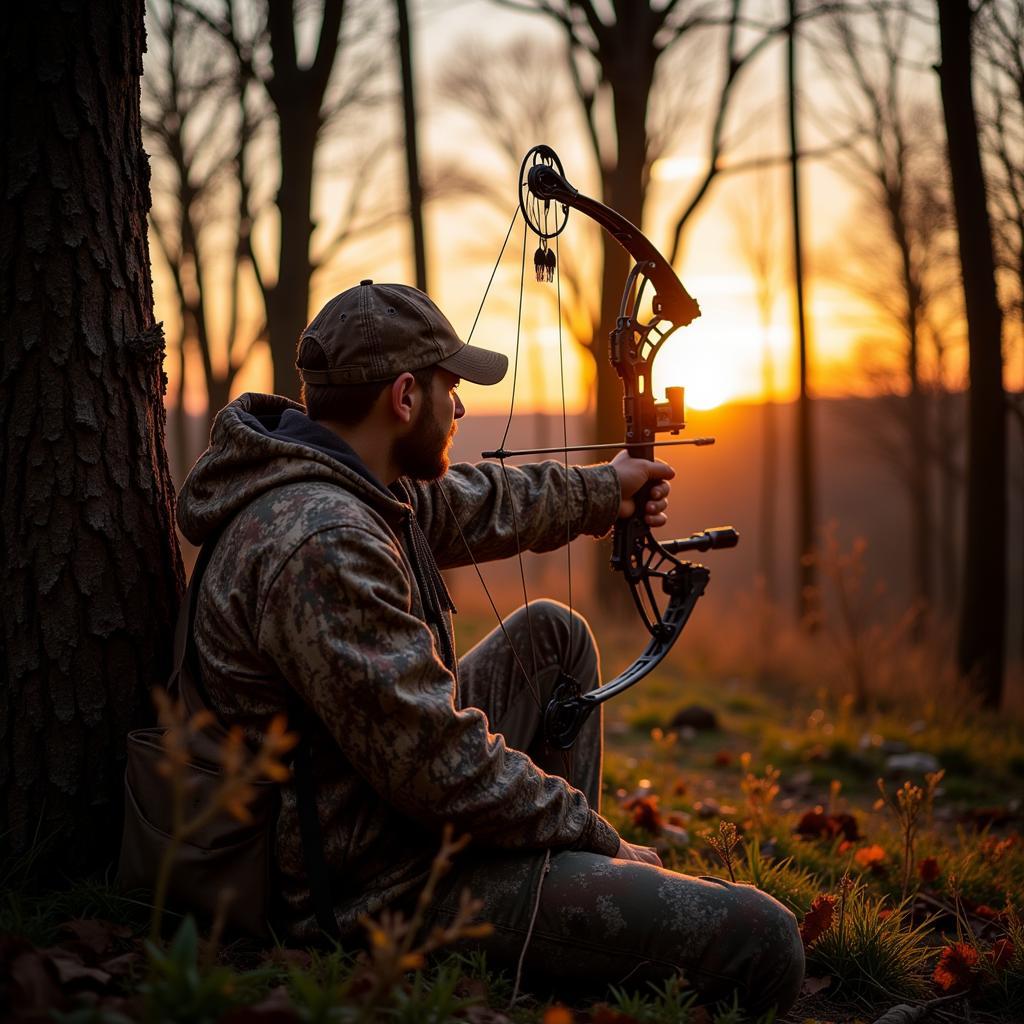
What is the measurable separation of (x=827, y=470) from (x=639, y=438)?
1963 inches

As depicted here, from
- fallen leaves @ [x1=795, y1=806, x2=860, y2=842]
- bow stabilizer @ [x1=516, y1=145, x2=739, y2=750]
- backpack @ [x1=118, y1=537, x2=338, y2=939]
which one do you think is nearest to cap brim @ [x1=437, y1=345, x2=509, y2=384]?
bow stabilizer @ [x1=516, y1=145, x2=739, y2=750]

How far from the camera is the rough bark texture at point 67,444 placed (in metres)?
2.54

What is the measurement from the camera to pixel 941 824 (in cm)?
473

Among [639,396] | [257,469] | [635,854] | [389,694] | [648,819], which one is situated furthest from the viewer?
[648,819]

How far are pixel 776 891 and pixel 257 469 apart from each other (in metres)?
2.04

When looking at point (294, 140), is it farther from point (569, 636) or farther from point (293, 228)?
point (569, 636)

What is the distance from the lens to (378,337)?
2.47 meters

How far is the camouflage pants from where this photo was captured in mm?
2262

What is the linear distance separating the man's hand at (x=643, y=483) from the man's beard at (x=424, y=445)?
100cm

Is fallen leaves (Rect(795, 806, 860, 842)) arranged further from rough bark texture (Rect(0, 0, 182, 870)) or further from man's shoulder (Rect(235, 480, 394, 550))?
rough bark texture (Rect(0, 0, 182, 870))

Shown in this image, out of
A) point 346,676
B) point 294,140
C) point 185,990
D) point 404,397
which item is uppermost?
point 294,140

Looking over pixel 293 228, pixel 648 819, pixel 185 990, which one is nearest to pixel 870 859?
pixel 648 819

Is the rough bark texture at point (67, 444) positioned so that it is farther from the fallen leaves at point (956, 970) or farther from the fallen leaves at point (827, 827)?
the fallen leaves at point (827, 827)

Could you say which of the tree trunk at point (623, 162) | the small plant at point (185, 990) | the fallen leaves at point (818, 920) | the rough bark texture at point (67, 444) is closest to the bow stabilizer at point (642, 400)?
the fallen leaves at point (818, 920)
